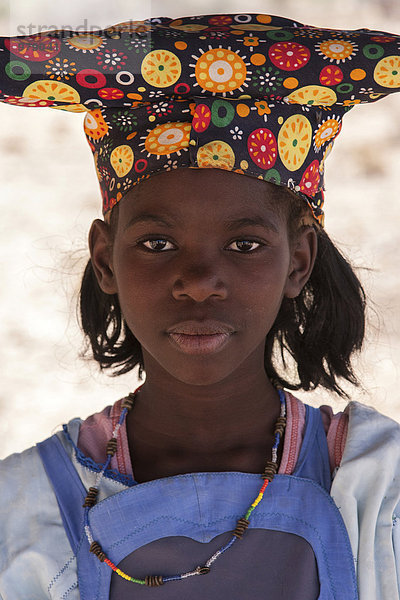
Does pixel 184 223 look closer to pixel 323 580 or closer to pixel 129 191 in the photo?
pixel 129 191

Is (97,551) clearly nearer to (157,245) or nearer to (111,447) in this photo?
(111,447)

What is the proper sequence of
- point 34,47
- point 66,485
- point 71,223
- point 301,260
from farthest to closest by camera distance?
point 71,223 → point 301,260 → point 66,485 → point 34,47

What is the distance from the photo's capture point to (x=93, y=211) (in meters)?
4.26

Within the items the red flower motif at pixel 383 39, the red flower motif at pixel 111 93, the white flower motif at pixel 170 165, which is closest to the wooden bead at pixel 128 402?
the white flower motif at pixel 170 165

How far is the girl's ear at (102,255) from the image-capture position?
2.04 metres

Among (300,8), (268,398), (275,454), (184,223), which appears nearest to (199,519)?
(275,454)

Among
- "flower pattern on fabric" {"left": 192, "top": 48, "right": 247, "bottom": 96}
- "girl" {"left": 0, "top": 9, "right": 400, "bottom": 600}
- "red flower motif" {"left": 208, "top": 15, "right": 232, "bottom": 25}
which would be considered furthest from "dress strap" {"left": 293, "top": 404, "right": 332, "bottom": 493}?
"red flower motif" {"left": 208, "top": 15, "right": 232, "bottom": 25}

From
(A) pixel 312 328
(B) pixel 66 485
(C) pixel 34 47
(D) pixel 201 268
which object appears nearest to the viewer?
(C) pixel 34 47

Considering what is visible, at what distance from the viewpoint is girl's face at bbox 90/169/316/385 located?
71.5 inches

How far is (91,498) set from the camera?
6.14ft

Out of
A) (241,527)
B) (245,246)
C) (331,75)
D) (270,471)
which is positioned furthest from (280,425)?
(331,75)

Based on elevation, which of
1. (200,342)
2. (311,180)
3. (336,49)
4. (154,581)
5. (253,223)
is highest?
(336,49)

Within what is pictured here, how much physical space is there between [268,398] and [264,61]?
71 cm

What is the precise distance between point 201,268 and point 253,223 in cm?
14
